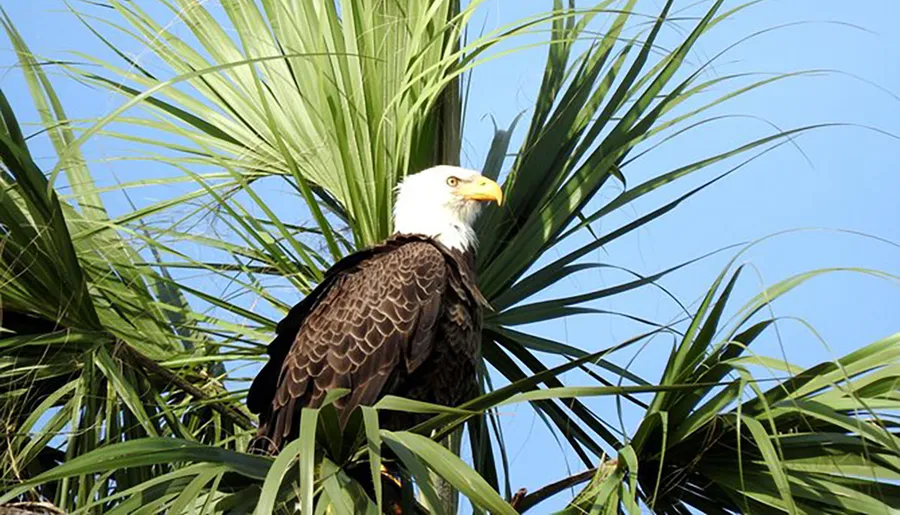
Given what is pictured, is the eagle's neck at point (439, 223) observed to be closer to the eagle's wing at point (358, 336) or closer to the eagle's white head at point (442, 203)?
the eagle's white head at point (442, 203)

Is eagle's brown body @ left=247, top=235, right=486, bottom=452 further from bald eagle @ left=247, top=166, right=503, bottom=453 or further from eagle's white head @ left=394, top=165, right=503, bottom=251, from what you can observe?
eagle's white head @ left=394, top=165, right=503, bottom=251

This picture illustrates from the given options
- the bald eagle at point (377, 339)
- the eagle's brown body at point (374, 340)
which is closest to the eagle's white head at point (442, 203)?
the bald eagle at point (377, 339)

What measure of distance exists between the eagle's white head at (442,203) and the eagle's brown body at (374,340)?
1.23ft

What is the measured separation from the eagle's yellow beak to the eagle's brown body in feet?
1.22

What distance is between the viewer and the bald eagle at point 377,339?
4.71 meters

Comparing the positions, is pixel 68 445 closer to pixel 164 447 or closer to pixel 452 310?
pixel 164 447

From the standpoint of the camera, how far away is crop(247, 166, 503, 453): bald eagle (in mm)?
4711

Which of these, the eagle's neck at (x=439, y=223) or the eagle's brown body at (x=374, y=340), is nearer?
the eagle's brown body at (x=374, y=340)

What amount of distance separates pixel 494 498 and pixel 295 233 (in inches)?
99.1

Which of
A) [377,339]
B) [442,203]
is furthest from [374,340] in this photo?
[442,203]

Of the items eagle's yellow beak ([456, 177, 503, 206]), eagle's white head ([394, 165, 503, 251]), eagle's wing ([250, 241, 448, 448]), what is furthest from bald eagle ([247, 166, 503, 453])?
eagle's white head ([394, 165, 503, 251])

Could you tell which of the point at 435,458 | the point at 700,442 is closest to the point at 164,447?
the point at 435,458

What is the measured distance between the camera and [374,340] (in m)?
4.74

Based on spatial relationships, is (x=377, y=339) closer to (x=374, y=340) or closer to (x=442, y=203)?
(x=374, y=340)
